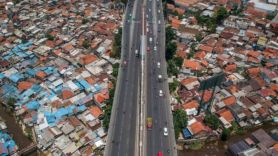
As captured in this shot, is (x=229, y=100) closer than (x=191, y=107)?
No

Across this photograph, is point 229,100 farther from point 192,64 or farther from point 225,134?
point 192,64

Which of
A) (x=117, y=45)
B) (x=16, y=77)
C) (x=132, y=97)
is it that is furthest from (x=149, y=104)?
(x=16, y=77)

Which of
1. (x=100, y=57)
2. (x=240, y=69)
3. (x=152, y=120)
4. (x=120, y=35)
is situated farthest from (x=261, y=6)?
(x=152, y=120)

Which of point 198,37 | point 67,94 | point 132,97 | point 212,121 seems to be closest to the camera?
point 212,121

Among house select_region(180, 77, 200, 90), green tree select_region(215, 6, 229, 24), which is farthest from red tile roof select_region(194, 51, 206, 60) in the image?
green tree select_region(215, 6, 229, 24)

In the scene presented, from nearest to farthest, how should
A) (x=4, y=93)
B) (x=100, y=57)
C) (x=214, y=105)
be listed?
(x=214, y=105) → (x=4, y=93) → (x=100, y=57)

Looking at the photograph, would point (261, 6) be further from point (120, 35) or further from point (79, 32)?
point (79, 32)

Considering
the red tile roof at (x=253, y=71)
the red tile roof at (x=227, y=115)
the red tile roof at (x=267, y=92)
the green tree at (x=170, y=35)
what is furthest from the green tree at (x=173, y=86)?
the green tree at (x=170, y=35)
